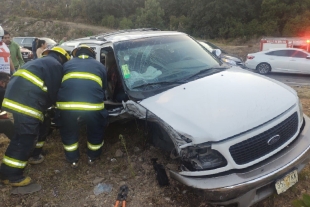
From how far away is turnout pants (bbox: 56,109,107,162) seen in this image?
333cm

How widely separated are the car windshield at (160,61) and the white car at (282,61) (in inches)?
381

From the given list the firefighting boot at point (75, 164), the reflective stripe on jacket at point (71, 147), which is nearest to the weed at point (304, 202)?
the reflective stripe on jacket at point (71, 147)

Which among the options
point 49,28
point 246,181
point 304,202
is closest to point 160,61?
point 246,181

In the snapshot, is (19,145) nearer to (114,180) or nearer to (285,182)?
(114,180)

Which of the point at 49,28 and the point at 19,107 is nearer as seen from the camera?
the point at 19,107

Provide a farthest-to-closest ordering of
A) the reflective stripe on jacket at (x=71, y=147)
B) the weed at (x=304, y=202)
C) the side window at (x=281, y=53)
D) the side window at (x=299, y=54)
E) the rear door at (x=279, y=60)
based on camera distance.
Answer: the side window at (x=281, y=53)
the rear door at (x=279, y=60)
the side window at (x=299, y=54)
the reflective stripe on jacket at (x=71, y=147)
the weed at (x=304, y=202)

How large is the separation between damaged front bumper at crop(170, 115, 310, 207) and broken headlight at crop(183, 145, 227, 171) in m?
0.09

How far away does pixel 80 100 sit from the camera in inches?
128

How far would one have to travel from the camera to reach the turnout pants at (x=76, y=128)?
131 inches

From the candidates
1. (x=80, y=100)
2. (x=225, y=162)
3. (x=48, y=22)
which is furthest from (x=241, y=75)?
(x=48, y=22)

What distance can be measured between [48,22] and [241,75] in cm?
3199

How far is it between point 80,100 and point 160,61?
1101 millimetres

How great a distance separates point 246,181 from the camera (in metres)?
2.30

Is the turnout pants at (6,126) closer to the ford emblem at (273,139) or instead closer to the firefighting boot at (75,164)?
the firefighting boot at (75,164)
